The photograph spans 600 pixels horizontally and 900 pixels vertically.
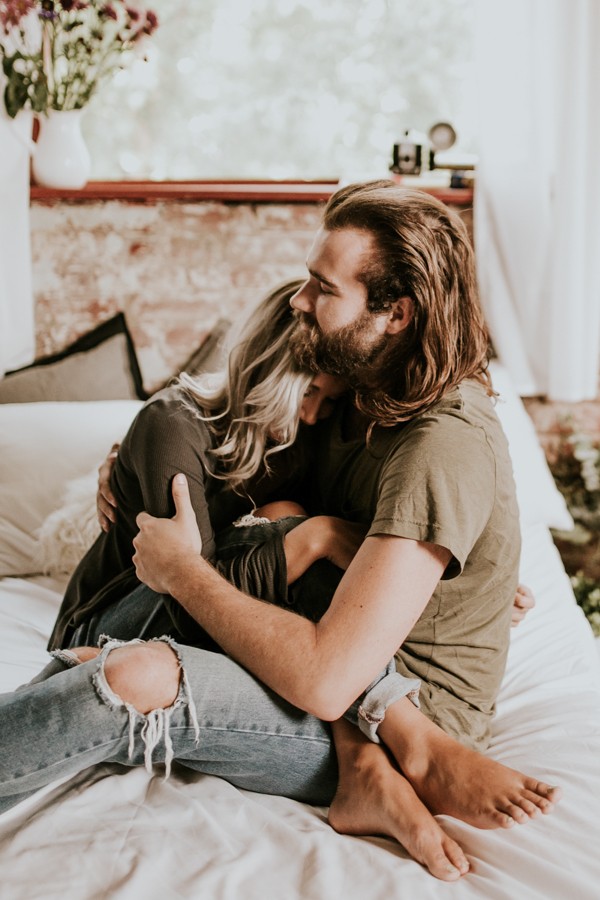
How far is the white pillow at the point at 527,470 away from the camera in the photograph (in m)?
2.31

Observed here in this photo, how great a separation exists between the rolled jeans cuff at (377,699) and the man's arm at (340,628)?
6 centimetres

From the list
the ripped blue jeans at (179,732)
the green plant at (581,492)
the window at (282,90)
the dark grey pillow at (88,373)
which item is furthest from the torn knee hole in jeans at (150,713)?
the window at (282,90)

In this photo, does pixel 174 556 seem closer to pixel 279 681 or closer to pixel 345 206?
pixel 279 681

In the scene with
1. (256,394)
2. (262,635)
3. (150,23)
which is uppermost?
(150,23)

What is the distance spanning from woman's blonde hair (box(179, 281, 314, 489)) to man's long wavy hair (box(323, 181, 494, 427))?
0.47 feet

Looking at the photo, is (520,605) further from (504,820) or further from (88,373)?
(88,373)

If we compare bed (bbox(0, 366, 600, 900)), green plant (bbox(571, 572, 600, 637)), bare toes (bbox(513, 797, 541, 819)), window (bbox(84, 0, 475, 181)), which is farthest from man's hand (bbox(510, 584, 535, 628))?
window (bbox(84, 0, 475, 181))

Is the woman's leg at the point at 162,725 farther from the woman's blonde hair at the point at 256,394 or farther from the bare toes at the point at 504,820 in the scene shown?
the woman's blonde hair at the point at 256,394

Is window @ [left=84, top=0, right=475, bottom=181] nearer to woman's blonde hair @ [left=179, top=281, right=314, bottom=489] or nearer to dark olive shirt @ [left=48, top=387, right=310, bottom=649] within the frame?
woman's blonde hair @ [left=179, top=281, right=314, bottom=489]

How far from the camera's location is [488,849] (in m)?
1.17

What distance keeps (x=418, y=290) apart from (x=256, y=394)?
1.13 ft

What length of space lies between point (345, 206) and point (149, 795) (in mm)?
991

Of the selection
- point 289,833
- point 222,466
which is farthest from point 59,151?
point 289,833

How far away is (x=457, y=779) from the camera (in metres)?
1.24
